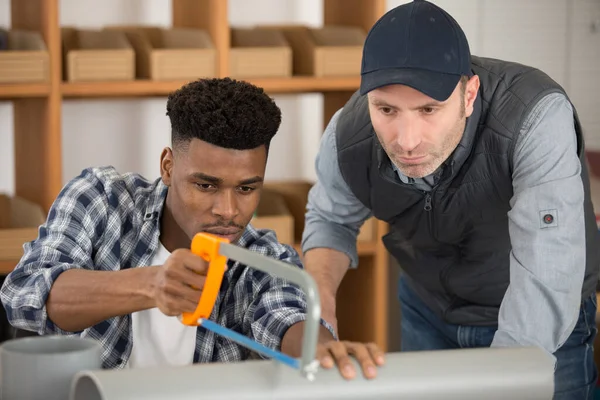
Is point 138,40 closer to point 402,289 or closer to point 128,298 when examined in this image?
point 402,289

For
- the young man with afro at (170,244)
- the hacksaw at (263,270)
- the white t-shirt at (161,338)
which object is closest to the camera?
the hacksaw at (263,270)

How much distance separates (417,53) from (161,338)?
2.07 ft

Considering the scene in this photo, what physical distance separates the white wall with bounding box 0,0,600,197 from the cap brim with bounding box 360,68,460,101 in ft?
5.29

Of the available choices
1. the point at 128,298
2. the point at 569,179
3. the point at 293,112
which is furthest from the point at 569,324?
the point at 293,112

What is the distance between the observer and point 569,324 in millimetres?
1441

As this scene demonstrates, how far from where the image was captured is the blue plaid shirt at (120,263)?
148 centimetres

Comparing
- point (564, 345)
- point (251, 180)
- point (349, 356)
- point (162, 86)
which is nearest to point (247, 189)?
point (251, 180)

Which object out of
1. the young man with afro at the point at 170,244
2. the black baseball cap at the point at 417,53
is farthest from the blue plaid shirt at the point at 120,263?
the black baseball cap at the point at 417,53

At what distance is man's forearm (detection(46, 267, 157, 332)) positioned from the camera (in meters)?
1.32

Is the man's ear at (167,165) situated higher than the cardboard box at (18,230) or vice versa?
the man's ear at (167,165)

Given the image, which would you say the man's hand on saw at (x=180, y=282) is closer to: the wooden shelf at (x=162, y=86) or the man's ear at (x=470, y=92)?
the man's ear at (x=470, y=92)

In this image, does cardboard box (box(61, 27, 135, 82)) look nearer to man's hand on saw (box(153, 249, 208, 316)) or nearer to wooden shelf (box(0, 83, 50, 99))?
wooden shelf (box(0, 83, 50, 99))

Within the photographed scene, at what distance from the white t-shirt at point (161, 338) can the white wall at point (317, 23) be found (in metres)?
1.51

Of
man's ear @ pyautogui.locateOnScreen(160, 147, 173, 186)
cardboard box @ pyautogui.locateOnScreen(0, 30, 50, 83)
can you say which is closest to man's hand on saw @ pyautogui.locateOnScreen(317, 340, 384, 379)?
man's ear @ pyautogui.locateOnScreen(160, 147, 173, 186)
